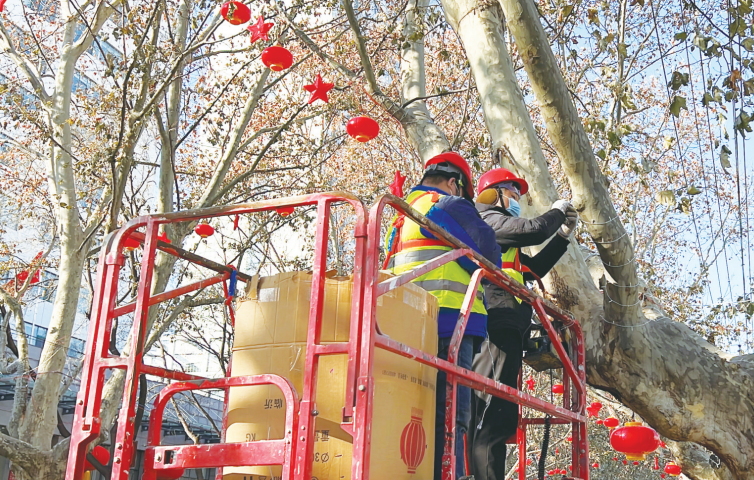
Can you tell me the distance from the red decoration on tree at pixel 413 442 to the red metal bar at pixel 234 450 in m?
0.48

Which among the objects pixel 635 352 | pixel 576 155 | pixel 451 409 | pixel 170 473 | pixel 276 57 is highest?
pixel 276 57

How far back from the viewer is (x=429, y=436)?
10.0 ft

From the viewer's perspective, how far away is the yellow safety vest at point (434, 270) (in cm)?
365

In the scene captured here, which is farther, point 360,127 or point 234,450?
point 360,127

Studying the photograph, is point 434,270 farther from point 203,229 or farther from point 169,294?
point 203,229

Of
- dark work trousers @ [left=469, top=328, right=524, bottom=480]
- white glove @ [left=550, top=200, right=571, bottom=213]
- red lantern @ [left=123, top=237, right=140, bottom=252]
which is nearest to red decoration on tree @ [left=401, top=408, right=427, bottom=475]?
dark work trousers @ [left=469, top=328, right=524, bottom=480]

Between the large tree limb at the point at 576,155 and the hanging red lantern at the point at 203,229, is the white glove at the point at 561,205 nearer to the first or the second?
the large tree limb at the point at 576,155

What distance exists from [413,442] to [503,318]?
1.67 m

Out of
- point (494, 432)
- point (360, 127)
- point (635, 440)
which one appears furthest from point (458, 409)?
point (360, 127)

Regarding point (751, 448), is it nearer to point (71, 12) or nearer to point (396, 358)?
point (396, 358)

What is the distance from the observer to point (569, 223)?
4598 mm

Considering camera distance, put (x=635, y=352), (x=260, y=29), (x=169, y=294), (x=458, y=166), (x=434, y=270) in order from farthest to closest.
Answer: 1. (x=260, y=29)
2. (x=635, y=352)
3. (x=458, y=166)
4. (x=434, y=270)
5. (x=169, y=294)

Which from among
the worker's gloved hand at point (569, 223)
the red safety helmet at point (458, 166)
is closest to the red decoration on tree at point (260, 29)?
the red safety helmet at point (458, 166)

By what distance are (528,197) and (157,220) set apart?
268 centimetres
